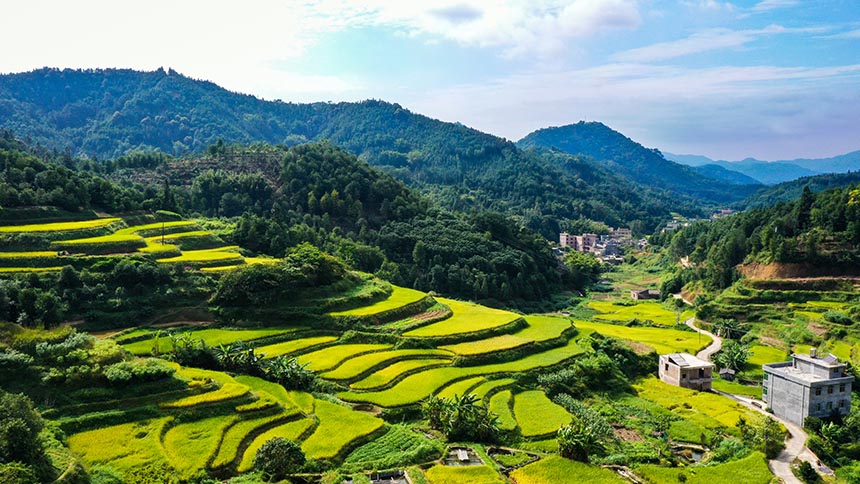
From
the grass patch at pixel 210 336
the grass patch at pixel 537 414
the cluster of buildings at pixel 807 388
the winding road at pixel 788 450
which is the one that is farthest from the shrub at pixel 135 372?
the cluster of buildings at pixel 807 388

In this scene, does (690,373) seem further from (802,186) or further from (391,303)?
(802,186)

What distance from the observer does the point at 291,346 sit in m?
32.8

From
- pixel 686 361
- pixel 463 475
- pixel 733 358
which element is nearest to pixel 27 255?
pixel 463 475

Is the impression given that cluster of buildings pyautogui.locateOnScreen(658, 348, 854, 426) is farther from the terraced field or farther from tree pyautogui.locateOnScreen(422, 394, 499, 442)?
the terraced field

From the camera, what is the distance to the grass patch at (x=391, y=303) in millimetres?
37844

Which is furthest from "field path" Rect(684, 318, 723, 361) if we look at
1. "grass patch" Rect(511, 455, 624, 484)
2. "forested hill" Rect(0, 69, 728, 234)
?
"forested hill" Rect(0, 69, 728, 234)

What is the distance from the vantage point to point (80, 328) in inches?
1256

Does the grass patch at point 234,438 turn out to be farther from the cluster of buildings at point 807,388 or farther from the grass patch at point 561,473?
the cluster of buildings at point 807,388

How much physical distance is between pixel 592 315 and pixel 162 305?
42630 mm

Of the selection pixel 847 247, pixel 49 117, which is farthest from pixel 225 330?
pixel 49 117

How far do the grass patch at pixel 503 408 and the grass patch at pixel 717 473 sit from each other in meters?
5.52

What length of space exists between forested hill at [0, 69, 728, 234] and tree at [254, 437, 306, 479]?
349 feet

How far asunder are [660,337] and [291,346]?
100.0 feet

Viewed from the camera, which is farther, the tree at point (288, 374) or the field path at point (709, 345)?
the field path at point (709, 345)
